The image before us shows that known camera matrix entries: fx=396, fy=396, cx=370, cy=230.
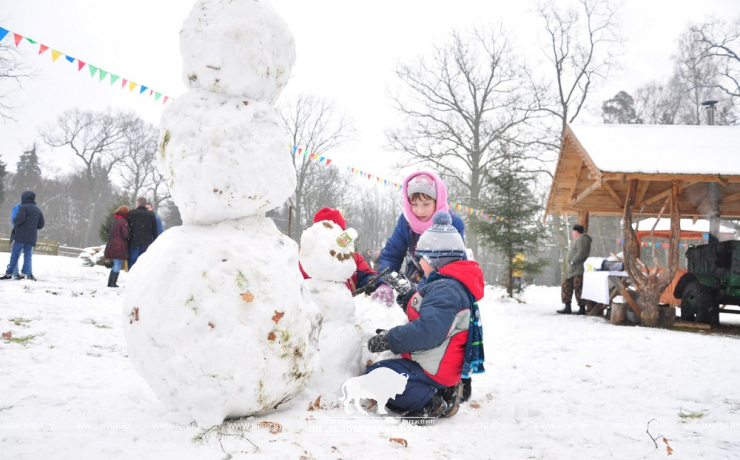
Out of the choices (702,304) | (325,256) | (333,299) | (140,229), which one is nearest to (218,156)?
(325,256)

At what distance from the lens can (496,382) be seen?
397 centimetres

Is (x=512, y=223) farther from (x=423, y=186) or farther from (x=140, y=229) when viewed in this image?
(x=140, y=229)

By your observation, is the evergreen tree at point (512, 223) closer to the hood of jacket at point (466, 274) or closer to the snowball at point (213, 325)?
the hood of jacket at point (466, 274)

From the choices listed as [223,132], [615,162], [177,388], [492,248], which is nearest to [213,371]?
[177,388]

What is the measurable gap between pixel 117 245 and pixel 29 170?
151 ft

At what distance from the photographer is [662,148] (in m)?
8.02

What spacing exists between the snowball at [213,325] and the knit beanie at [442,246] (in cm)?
107

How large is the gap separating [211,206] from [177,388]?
3.06 ft

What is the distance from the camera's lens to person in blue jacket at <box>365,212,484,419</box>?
2.55 m

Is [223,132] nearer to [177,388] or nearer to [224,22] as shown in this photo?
[224,22]

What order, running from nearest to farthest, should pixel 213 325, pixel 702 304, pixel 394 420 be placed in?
pixel 213 325 → pixel 394 420 → pixel 702 304

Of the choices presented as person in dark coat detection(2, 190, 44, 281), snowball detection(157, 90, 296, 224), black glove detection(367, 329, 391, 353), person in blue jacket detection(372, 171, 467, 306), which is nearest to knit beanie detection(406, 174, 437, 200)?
person in blue jacket detection(372, 171, 467, 306)

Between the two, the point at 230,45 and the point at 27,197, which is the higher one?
the point at 230,45

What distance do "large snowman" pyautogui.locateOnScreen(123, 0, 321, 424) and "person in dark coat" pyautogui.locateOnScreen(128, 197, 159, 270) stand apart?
23.6ft
